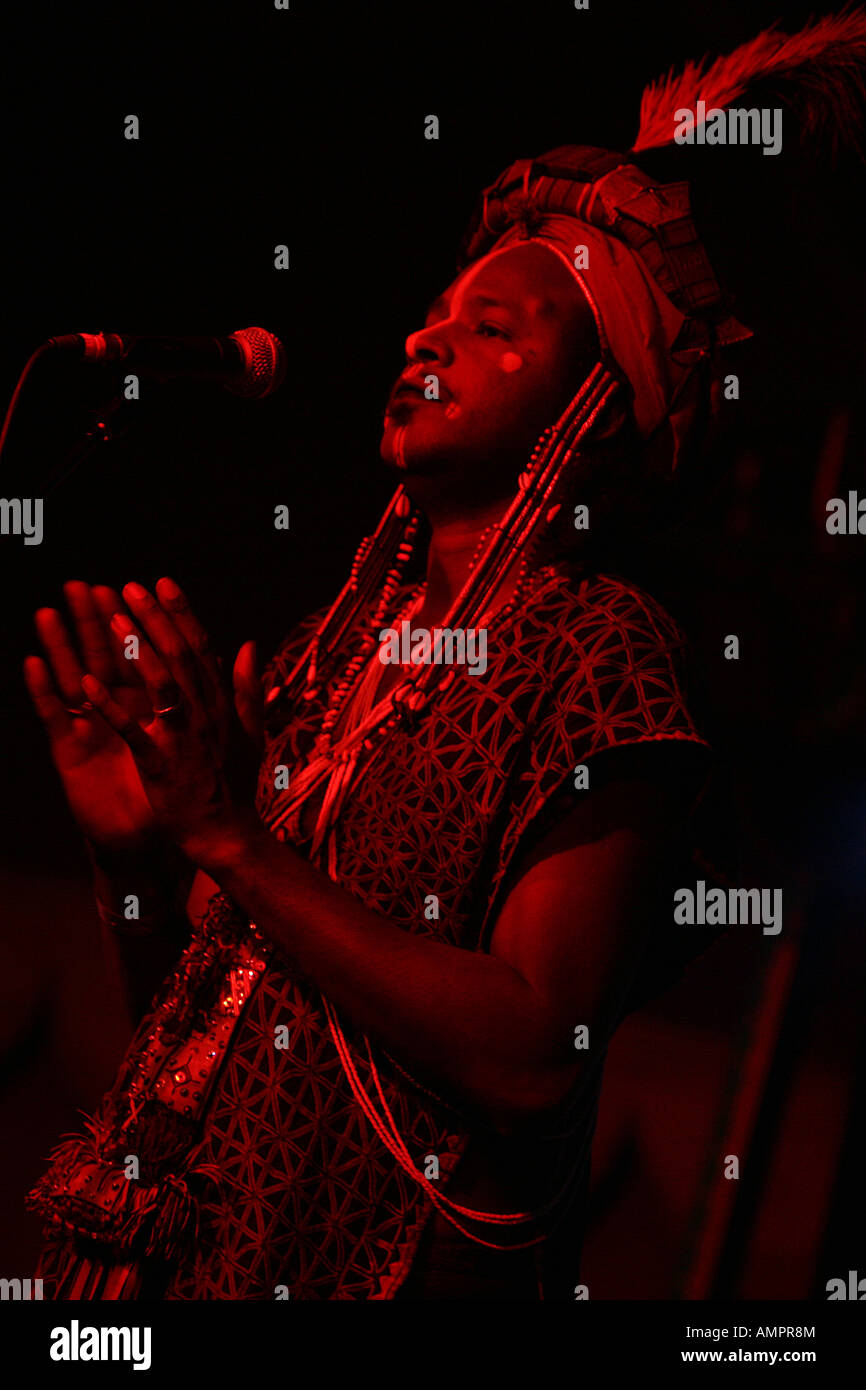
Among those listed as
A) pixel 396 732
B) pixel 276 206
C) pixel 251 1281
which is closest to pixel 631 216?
pixel 396 732

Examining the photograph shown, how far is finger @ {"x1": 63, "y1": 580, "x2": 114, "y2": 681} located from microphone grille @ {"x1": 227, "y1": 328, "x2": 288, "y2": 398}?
326mm

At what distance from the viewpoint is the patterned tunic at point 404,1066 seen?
4.94 feet

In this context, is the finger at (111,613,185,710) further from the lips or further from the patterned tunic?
the lips

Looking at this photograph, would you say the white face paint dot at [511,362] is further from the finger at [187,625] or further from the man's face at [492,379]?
the finger at [187,625]

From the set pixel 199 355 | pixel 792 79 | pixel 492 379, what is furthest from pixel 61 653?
pixel 792 79

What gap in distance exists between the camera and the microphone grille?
1640mm

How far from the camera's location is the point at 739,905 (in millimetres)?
2482

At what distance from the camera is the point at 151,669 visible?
1.44 metres

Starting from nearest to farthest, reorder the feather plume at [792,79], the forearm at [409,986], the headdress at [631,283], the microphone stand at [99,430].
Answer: the forearm at [409,986] < the microphone stand at [99,430] < the headdress at [631,283] < the feather plume at [792,79]

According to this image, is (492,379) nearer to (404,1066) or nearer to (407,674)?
(407,674)

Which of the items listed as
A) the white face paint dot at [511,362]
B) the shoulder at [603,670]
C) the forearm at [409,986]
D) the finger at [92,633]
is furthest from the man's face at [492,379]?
the forearm at [409,986]

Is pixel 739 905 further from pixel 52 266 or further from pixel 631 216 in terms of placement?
pixel 52 266

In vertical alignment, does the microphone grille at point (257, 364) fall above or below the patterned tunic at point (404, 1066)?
above

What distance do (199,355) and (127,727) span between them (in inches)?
18.6
